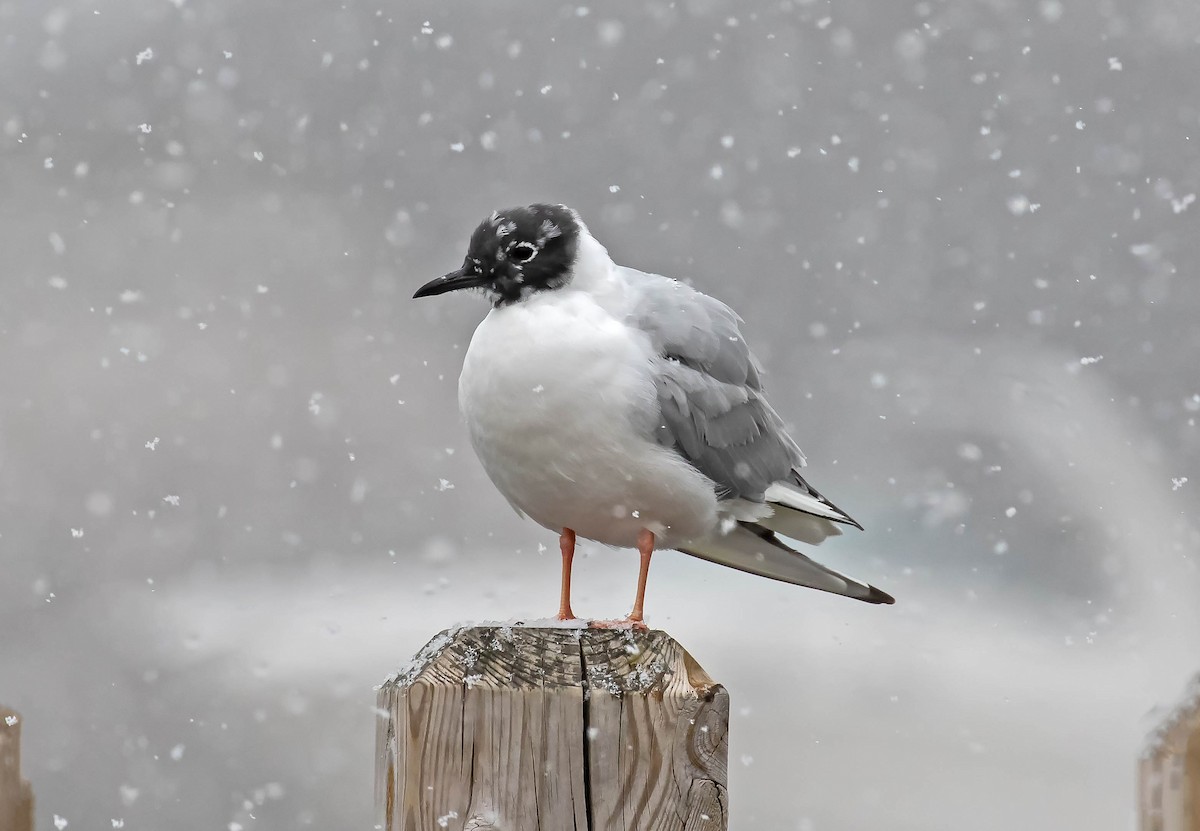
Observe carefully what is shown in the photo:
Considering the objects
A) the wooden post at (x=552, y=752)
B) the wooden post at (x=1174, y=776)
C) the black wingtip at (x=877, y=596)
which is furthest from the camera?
the black wingtip at (x=877, y=596)

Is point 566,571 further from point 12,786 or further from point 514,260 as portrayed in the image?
point 12,786

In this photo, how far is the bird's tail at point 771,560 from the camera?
321 centimetres

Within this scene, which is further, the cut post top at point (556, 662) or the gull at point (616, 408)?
the gull at point (616, 408)

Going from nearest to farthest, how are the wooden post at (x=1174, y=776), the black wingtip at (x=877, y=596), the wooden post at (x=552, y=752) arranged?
the wooden post at (x=552, y=752) → the wooden post at (x=1174, y=776) → the black wingtip at (x=877, y=596)

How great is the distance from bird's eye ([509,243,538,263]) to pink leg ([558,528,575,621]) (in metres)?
0.68

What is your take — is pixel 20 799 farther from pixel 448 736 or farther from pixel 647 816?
pixel 647 816

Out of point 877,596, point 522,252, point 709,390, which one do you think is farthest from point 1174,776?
point 522,252

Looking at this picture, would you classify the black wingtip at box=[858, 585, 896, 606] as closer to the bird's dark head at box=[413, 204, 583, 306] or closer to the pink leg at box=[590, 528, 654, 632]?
the pink leg at box=[590, 528, 654, 632]

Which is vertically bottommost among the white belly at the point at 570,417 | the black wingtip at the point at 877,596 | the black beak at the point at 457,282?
the black wingtip at the point at 877,596

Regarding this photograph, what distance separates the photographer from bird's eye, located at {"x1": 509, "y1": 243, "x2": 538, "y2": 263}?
2.96m

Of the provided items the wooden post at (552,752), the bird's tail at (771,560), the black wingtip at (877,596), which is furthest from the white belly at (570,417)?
the wooden post at (552,752)

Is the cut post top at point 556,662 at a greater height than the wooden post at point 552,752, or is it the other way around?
the cut post top at point 556,662

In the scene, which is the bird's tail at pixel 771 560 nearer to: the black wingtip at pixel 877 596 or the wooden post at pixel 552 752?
the black wingtip at pixel 877 596

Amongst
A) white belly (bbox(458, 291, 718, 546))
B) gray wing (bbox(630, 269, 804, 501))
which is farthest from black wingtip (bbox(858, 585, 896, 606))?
white belly (bbox(458, 291, 718, 546))
